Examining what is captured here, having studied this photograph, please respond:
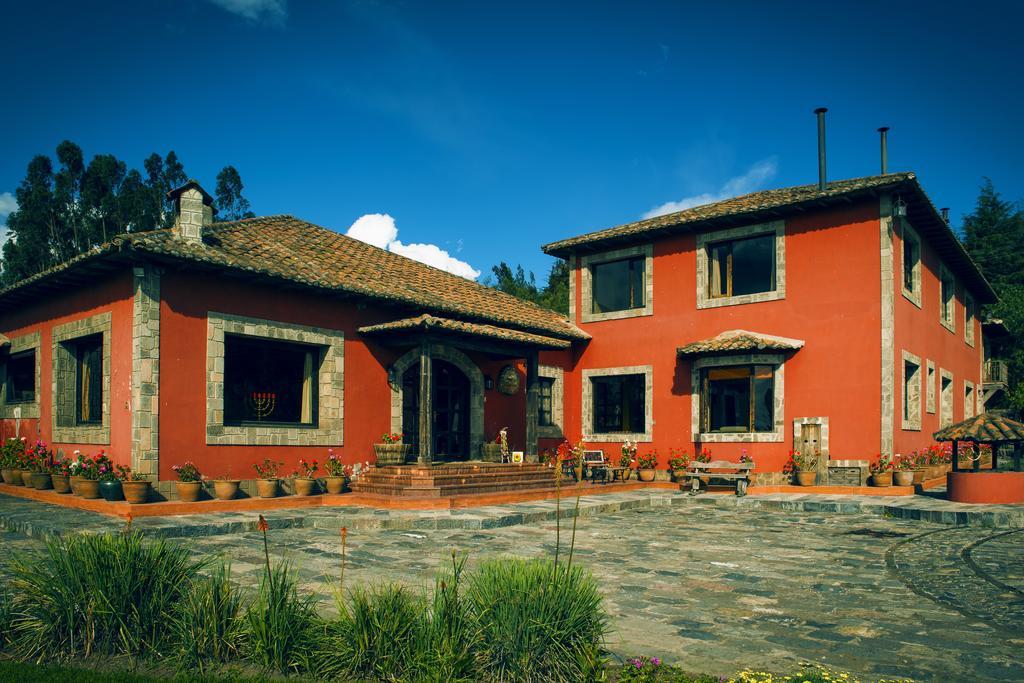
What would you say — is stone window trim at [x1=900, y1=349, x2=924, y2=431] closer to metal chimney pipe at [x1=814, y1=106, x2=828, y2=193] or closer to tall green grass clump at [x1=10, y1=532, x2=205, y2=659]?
metal chimney pipe at [x1=814, y1=106, x2=828, y2=193]

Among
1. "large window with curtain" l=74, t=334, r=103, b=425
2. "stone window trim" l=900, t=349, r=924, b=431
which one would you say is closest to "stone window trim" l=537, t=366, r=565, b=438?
"stone window trim" l=900, t=349, r=924, b=431

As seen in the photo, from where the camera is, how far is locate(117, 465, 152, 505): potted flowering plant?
428 inches

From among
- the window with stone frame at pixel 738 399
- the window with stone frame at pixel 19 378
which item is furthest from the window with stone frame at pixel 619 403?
the window with stone frame at pixel 19 378

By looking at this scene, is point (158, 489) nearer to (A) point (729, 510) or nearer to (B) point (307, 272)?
(B) point (307, 272)

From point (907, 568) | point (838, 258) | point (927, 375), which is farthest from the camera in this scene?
point (927, 375)

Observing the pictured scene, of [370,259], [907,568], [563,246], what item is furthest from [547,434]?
[907,568]

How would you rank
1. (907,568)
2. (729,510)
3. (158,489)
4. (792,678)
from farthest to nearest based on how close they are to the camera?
(729,510) → (158,489) → (907,568) → (792,678)

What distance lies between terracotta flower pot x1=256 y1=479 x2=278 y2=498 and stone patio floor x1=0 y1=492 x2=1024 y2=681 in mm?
1190

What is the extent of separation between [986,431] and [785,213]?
6.07 m

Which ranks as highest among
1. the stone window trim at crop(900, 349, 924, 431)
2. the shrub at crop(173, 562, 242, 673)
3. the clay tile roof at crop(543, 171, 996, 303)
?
the clay tile roof at crop(543, 171, 996, 303)

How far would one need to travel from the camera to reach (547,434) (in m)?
19.1

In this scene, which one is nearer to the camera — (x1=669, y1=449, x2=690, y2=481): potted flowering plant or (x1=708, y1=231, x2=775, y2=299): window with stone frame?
(x1=708, y1=231, x2=775, y2=299): window with stone frame

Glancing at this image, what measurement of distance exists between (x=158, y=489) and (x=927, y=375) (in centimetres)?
1651

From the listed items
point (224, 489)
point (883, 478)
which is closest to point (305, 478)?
point (224, 489)
